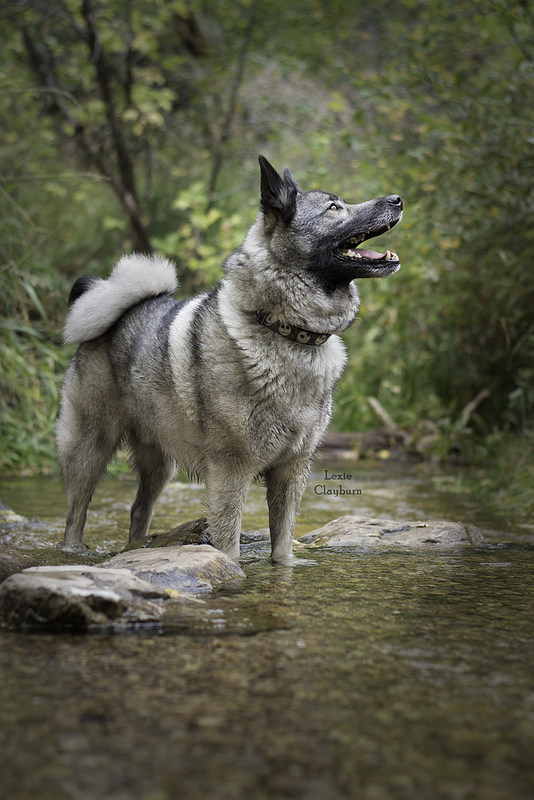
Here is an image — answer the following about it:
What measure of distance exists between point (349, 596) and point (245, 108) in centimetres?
905

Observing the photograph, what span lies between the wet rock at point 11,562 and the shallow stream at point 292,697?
0.70 metres

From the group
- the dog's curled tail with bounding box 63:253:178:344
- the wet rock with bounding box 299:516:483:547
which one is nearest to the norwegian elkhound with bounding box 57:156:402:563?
the dog's curled tail with bounding box 63:253:178:344

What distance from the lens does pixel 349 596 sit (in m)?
2.74

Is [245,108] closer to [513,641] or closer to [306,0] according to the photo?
[306,0]

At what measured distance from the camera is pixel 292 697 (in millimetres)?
1754

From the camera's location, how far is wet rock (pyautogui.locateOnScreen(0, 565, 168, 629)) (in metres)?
2.23

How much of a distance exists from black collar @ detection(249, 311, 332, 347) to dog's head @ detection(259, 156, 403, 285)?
24 cm

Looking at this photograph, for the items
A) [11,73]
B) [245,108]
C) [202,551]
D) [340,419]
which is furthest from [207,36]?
[202,551]

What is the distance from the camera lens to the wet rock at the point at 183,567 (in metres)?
2.75

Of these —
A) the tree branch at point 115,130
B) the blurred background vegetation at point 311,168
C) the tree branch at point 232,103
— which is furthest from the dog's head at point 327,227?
the tree branch at point 232,103

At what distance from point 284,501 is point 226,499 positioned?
0.31 m

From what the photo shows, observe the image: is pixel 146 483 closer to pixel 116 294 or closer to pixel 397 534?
pixel 116 294

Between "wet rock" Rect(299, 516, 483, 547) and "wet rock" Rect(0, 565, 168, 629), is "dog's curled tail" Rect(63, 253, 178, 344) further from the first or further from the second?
"wet rock" Rect(0, 565, 168, 629)

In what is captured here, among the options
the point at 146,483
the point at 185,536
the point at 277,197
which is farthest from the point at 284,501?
the point at 277,197
